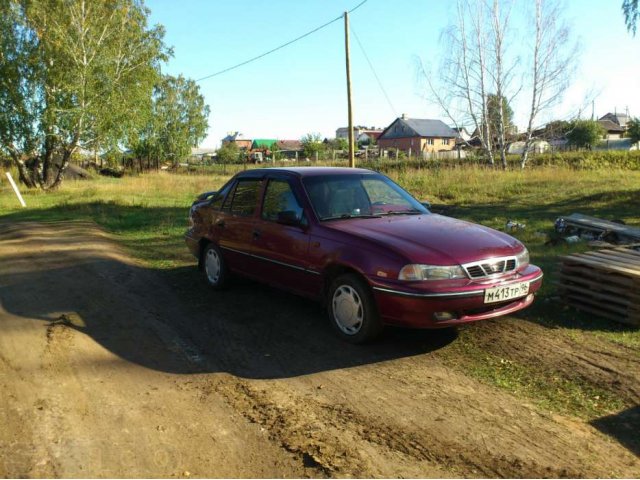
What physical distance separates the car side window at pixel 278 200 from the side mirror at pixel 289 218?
119mm

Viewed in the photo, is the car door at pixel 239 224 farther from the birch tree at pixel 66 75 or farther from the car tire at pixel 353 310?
the birch tree at pixel 66 75

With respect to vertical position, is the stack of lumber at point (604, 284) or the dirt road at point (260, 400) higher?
the stack of lumber at point (604, 284)

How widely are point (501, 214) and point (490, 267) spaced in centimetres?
1106

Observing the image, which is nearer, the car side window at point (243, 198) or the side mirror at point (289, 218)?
the side mirror at point (289, 218)

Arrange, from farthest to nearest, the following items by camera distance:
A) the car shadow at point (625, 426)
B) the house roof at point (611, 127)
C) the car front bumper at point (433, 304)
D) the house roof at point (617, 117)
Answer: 1. the house roof at point (617, 117)
2. the house roof at point (611, 127)
3. the car front bumper at point (433, 304)
4. the car shadow at point (625, 426)

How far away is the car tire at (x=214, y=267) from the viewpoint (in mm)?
7032

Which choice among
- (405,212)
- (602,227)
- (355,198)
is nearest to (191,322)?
(355,198)

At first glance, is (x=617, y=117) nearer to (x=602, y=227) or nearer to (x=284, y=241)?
(x=602, y=227)

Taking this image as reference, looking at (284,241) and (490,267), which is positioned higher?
(284,241)

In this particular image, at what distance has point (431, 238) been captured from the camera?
495 centimetres

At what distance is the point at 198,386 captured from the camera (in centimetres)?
424

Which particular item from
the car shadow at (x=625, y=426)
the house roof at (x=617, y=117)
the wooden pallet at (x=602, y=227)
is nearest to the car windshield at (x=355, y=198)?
the car shadow at (x=625, y=426)

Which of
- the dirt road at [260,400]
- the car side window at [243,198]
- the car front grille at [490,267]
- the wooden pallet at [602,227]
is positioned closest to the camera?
the dirt road at [260,400]

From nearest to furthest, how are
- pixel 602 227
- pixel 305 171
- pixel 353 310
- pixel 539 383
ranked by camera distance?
pixel 539 383, pixel 353 310, pixel 305 171, pixel 602 227
